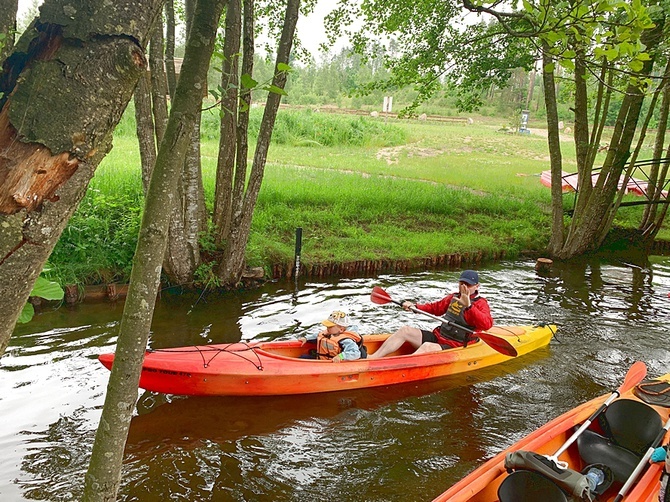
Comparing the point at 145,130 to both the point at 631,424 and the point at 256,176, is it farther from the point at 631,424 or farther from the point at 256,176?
the point at 631,424

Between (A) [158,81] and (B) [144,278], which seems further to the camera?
(A) [158,81]

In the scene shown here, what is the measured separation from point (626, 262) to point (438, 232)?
4.65 metres

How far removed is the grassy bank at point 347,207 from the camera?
866cm

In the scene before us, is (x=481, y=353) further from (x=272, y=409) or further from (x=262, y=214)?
(x=262, y=214)

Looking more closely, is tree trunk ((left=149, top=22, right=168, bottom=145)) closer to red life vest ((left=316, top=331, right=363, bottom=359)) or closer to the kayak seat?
red life vest ((left=316, top=331, right=363, bottom=359))

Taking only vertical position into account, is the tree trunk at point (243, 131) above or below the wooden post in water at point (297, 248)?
above

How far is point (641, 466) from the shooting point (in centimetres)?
408

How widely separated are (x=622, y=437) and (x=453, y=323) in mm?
2665

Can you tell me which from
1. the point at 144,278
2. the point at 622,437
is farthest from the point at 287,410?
the point at 144,278

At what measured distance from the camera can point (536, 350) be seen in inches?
316

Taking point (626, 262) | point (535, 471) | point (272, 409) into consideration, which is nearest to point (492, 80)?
point (626, 262)

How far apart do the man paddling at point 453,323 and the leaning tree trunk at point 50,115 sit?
584 centimetres

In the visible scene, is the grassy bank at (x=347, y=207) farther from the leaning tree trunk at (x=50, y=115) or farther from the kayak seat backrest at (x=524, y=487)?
the leaning tree trunk at (x=50, y=115)

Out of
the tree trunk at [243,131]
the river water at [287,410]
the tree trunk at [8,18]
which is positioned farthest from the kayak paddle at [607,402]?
the tree trunk at [243,131]
